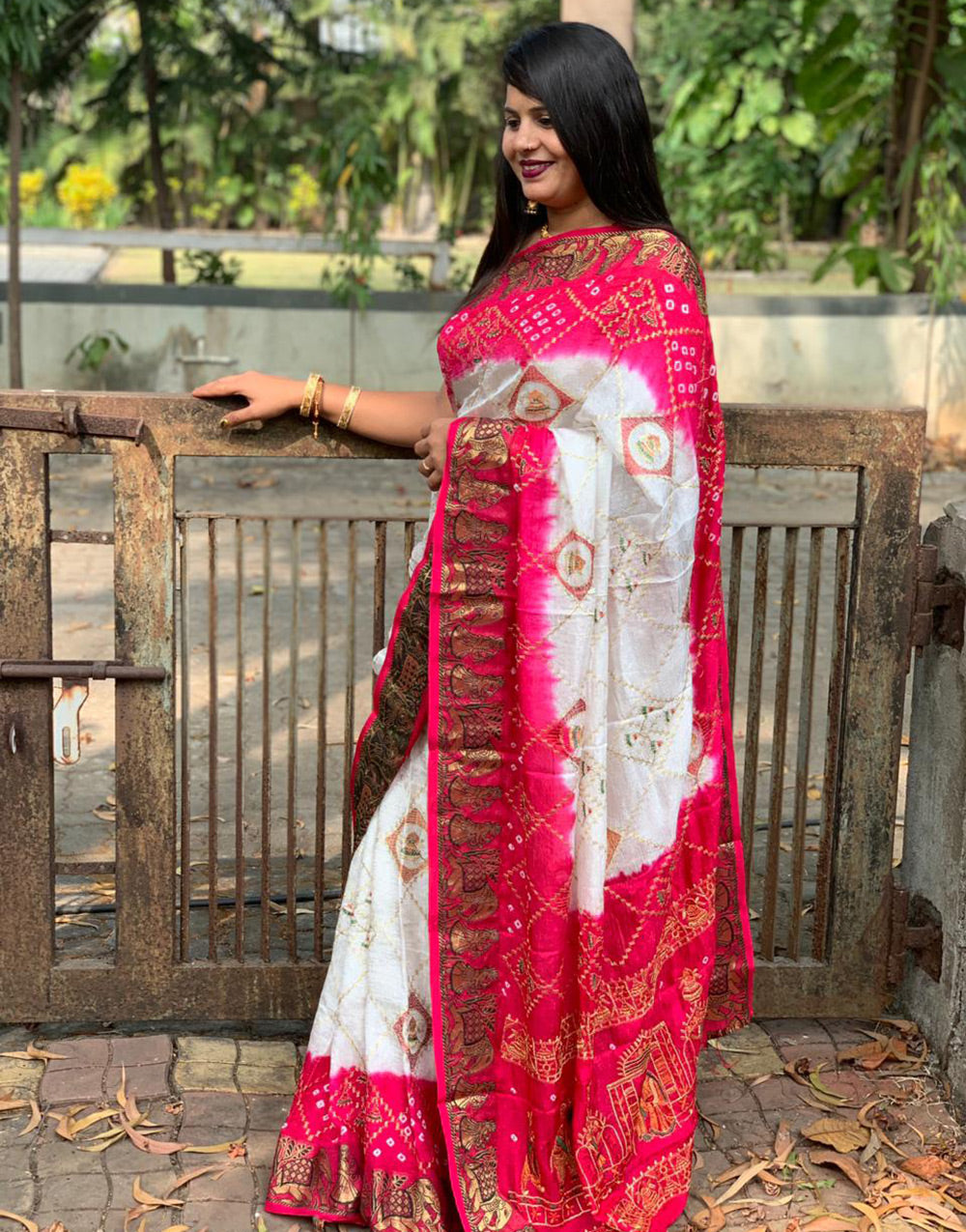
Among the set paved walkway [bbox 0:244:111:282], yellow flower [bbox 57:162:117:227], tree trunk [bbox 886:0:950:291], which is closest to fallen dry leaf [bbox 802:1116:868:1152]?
tree trunk [bbox 886:0:950:291]

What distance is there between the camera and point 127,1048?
10.3 ft

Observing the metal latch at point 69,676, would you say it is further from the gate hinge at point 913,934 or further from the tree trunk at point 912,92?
the tree trunk at point 912,92

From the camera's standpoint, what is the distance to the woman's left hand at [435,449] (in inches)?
101

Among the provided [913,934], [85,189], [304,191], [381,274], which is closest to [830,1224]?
[913,934]

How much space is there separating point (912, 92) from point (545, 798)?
8599 millimetres

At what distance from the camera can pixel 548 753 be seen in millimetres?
2494

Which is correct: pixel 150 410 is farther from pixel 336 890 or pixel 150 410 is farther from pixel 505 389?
pixel 336 890

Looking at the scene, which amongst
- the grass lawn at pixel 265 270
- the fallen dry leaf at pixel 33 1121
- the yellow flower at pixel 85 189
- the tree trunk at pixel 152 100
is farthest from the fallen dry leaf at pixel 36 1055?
the grass lawn at pixel 265 270

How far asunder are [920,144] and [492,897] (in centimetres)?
834

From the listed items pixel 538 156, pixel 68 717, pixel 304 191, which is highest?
pixel 304 191

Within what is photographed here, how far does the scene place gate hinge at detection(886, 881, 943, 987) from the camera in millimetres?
3199

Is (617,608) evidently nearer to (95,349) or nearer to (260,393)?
(260,393)

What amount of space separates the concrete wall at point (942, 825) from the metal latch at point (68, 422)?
5.24 ft

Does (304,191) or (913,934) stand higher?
(304,191)
